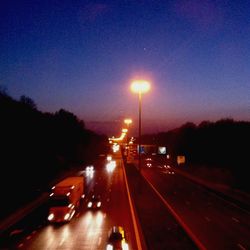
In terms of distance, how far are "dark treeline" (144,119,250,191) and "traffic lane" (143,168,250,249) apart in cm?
1087

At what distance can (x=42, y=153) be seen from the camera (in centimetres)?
7050

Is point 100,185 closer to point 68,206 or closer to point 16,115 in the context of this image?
point 16,115

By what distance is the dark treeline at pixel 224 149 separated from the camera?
60741 mm

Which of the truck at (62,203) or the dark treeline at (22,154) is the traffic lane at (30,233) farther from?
the dark treeline at (22,154)

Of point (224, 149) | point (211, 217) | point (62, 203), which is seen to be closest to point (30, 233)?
point (62, 203)

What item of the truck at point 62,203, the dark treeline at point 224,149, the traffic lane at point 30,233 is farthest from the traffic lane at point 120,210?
the dark treeline at point 224,149

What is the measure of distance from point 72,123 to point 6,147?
269 ft

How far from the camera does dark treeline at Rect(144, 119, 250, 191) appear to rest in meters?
60.7

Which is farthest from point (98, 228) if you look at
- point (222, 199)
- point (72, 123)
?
point (72, 123)

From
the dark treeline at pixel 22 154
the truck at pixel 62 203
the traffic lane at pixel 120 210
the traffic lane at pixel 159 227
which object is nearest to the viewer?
the traffic lane at pixel 159 227

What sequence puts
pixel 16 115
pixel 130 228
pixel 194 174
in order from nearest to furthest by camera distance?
pixel 130 228 → pixel 16 115 → pixel 194 174

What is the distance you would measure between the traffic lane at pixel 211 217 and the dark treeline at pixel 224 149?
35.7 ft

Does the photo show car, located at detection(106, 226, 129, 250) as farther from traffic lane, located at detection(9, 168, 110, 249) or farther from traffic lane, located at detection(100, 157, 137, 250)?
traffic lane, located at detection(9, 168, 110, 249)

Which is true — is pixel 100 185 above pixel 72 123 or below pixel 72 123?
below
